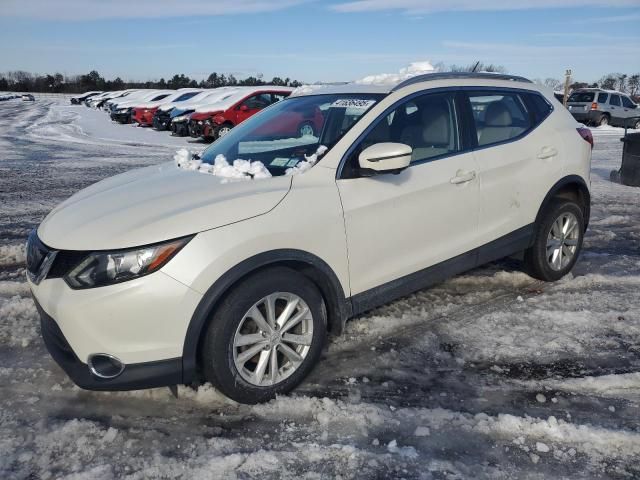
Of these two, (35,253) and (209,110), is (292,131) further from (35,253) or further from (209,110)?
(209,110)

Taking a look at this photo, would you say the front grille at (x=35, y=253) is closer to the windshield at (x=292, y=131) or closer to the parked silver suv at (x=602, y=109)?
the windshield at (x=292, y=131)

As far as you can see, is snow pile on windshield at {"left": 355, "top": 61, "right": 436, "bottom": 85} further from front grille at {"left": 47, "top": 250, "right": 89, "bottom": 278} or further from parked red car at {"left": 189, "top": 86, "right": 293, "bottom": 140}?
parked red car at {"left": 189, "top": 86, "right": 293, "bottom": 140}

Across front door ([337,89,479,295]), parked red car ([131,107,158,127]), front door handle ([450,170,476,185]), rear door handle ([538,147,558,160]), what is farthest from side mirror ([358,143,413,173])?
parked red car ([131,107,158,127])

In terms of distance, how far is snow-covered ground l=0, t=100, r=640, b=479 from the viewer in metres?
2.61

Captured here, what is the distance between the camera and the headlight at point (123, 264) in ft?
8.66

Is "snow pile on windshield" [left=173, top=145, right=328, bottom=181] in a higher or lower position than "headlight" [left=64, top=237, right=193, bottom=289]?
higher

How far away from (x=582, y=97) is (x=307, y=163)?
2445 centimetres

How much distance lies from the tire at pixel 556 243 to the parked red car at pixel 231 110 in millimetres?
12423

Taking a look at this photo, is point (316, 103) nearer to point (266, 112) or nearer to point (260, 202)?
point (266, 112)

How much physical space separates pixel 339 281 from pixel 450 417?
0.97m

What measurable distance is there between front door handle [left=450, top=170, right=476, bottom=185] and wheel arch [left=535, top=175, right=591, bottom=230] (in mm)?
991

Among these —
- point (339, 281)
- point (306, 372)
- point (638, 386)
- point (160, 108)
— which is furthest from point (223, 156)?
point (160, 108)

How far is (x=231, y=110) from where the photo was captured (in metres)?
16.4

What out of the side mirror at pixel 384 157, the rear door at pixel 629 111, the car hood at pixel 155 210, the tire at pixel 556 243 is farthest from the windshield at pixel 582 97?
the car hood at pixel 155 210
